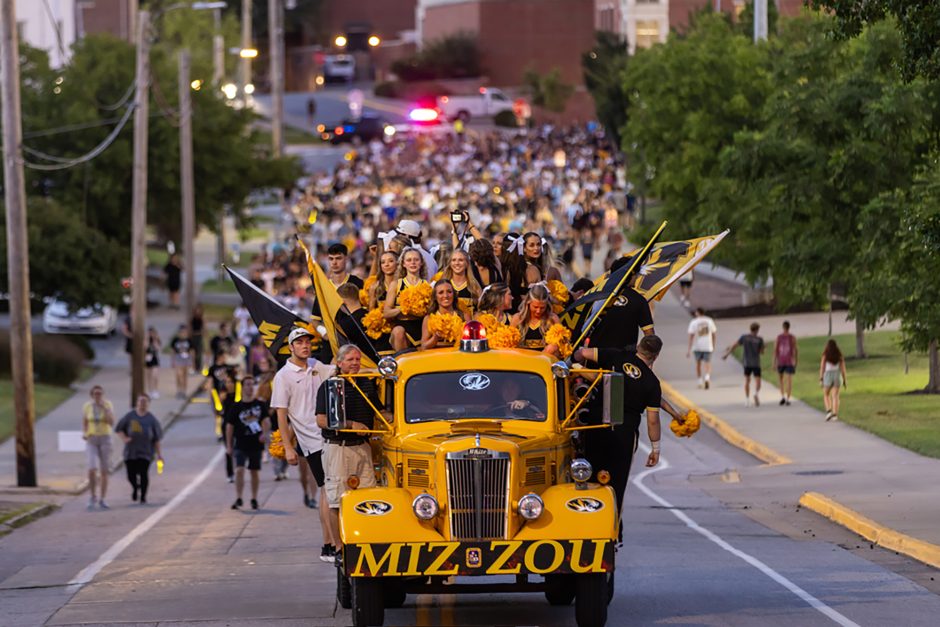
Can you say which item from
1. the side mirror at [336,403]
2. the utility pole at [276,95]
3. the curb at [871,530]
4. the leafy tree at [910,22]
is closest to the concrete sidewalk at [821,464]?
the curb at [871,530]

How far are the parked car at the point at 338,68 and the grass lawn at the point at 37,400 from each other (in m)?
117

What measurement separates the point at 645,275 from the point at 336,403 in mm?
3639

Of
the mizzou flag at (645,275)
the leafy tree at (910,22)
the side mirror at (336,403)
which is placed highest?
the leafy tree at (910,22)

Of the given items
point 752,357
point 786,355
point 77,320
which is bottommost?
point 77,320

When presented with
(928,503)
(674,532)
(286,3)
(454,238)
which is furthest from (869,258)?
(286,3)

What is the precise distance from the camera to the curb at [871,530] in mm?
18828

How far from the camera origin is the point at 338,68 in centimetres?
16350

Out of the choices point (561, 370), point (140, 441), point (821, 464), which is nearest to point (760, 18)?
point (821, 464)

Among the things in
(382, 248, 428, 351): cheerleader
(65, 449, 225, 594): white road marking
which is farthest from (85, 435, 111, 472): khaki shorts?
(382, 248, 428, 351): cheerleader

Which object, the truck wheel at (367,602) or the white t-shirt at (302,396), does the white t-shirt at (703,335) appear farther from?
the truck wheel at (367,602)

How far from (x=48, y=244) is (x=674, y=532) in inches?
1298

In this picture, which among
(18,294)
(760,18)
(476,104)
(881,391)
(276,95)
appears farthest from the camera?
(476,104)

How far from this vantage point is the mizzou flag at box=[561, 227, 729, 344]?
15.5 meters

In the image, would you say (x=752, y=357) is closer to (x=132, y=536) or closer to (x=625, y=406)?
(x=132, y=536)
